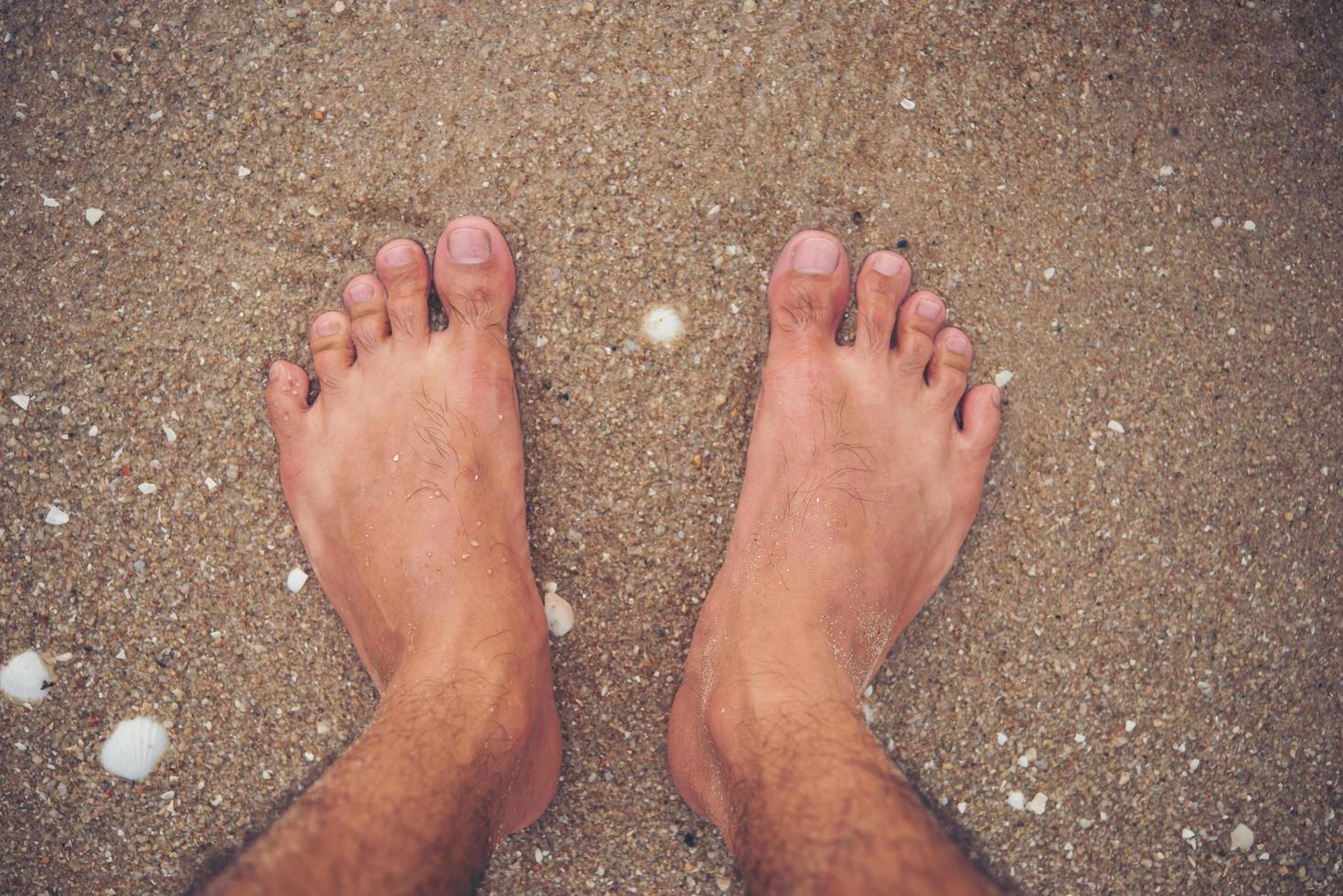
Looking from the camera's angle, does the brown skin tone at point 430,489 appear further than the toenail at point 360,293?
No

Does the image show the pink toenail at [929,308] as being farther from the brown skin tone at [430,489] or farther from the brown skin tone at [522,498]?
the brown skin tone at [430,489]

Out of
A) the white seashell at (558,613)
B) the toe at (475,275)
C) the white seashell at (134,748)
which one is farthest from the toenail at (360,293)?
the white seashell at (134,748)

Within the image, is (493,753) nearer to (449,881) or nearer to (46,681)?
(449,881)

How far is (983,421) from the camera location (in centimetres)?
176

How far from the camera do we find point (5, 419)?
5.77 ft

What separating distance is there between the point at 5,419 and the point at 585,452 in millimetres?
1267

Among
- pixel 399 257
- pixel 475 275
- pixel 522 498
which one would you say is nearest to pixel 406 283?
pixel 399 257

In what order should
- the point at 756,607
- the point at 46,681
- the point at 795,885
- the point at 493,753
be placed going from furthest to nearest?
the point at 46,681, the point at 756,607, the point at 493,753, the point at 795,885

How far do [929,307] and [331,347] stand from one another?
1.30 metres

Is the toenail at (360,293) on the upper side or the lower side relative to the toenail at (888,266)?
lower

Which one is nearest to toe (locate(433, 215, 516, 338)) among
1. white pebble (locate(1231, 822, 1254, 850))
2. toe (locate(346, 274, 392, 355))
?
toe (locate(346, 274, 392, 355))

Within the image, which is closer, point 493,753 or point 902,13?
point 493,753

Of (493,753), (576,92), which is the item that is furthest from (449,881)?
(576,92)

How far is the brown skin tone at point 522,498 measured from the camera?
1.59 meters
